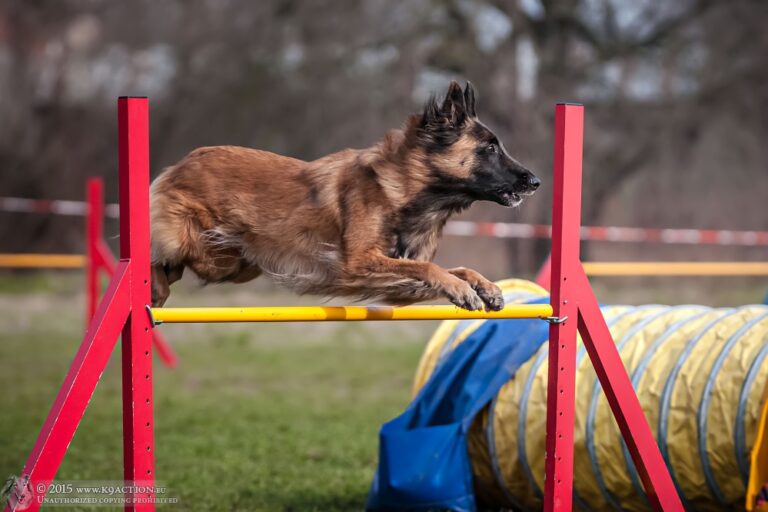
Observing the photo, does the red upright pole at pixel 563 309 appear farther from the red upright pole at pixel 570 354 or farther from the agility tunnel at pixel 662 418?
the agility tunnel at pixel 662 418

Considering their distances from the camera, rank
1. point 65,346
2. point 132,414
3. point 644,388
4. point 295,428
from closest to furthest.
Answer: point 132,414 < point 644,388 < point 295,428 < point 65,346

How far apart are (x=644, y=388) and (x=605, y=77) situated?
1425cm

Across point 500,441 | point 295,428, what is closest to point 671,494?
point 500,441

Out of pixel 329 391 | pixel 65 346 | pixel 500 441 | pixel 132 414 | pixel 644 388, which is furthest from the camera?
pixel 65 346

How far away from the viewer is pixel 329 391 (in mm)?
8703

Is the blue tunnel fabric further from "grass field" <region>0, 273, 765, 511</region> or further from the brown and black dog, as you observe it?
the brown and black dog

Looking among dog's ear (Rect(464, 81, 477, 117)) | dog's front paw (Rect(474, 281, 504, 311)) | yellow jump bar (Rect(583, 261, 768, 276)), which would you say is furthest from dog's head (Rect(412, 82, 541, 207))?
yellow jump bar (Rect(583, 261, 768, 276))

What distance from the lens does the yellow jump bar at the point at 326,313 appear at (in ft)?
10.4

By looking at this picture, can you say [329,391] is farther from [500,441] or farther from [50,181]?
[50,181]

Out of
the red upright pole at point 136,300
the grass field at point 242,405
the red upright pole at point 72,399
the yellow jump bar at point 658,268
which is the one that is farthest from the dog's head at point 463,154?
the yellow jump bar at point 658,268

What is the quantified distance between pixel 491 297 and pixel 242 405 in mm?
4727

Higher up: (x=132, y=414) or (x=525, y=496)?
(x=132, y=414)

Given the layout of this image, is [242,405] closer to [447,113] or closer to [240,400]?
[240,400]

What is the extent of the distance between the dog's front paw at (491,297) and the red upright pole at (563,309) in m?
0.20
